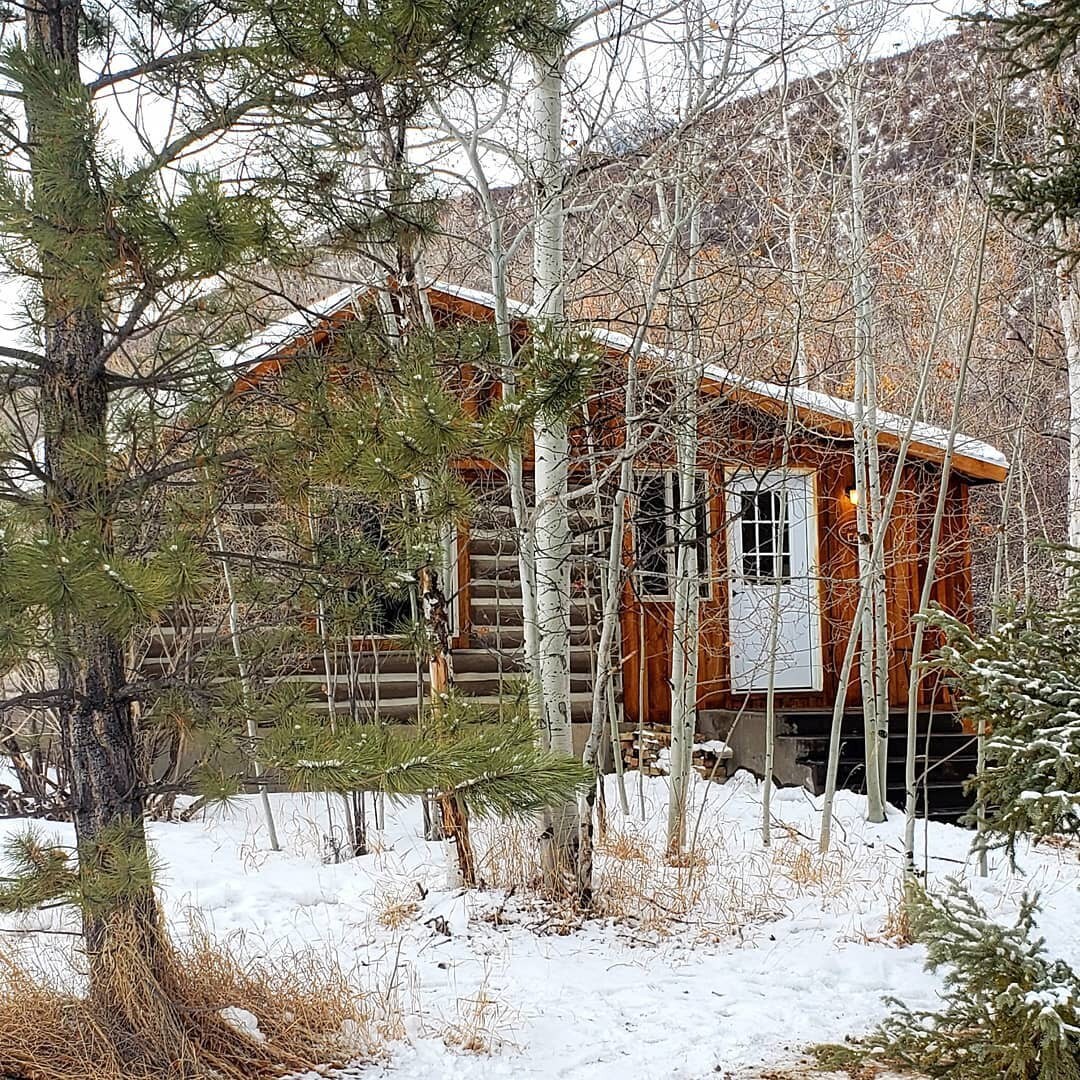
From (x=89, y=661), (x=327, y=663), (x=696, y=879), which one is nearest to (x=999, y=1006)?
(x=89, y=661)

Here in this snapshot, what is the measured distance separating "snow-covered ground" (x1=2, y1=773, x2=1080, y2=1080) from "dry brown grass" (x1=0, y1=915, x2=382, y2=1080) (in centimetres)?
25

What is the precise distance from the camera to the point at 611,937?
5.74 metres

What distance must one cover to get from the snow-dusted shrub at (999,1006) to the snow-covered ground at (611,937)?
118 centimetres

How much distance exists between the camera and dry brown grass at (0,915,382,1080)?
3.67m

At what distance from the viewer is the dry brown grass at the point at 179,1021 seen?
3.67 meters

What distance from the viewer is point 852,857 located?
731cm

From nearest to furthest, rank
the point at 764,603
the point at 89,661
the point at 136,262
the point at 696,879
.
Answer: the point at 136,262, the point at 89,661, the point at 696,879, the point at 764,603

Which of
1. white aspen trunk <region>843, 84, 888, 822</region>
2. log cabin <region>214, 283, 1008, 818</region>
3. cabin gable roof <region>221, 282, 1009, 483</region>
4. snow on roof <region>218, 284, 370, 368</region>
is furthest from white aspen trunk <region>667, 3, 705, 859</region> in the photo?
snow on roof <region>218, 284, 370, 368</region>

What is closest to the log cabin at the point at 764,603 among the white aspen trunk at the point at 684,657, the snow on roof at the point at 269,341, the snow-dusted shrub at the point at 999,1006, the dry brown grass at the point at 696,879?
the white aspen trunk at the point at 684,657

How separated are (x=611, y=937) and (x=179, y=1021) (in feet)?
8.30

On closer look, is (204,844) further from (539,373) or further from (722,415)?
(539,373)

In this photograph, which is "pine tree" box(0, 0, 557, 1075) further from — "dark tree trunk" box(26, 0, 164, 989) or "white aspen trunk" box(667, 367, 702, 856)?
"white aspen trunk" box(667, 367, 702, 856)

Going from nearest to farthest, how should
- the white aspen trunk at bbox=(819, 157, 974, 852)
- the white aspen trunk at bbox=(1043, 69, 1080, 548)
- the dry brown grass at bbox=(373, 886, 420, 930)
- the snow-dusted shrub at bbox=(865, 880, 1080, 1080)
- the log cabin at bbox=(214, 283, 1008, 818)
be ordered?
the snow-dusted shrub at bbox=(865, 880, 1080, 1080)
the dry brown grass at bbox=(373, 886, 420, 930)
the white aspen trunk at bbox=(1043, 69, 1080, 548)
the white aspen trunk at bbox=(819, 157, 974, 852)
the log cabin at bbox=(214, 283, 1008, 818)

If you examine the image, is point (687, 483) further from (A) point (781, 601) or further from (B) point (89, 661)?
(B) point (89, 661)
